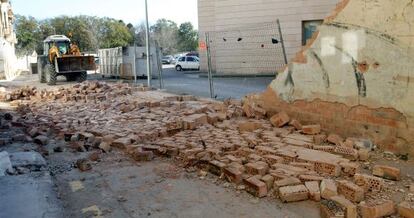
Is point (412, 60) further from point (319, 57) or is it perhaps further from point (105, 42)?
point (105, 42)

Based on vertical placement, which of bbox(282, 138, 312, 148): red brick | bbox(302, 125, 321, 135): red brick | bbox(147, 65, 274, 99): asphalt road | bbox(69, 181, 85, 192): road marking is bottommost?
bbox(69, 181, 85, 192): road marking

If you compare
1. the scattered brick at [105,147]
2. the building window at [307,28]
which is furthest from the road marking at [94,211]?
the building window at [307,28]

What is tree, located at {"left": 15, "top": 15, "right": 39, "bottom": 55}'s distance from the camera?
6144cm

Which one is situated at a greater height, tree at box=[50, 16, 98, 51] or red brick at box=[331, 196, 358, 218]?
tree at box=[50, 16, 98, 51]

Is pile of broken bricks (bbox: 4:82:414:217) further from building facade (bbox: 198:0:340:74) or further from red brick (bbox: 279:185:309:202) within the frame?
building facade (bbox: 198:0:340:74)

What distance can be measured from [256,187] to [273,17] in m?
19.9

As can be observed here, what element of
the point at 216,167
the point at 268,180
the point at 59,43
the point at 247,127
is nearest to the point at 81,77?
the point at 59,43

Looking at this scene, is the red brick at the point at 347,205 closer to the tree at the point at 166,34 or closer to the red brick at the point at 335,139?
the red brick at the point at 335,139

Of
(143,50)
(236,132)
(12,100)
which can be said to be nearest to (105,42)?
(143,50)

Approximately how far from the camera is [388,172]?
4.96m

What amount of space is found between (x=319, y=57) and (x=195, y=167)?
2.99 metres

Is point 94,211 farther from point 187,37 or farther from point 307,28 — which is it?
point 187,37

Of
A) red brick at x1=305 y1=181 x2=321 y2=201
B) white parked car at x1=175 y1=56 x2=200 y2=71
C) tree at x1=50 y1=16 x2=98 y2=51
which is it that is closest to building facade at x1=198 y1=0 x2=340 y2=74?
white parked car at x1=175 y1=56 x2=200 y2=71

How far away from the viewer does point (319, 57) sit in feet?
22.7
